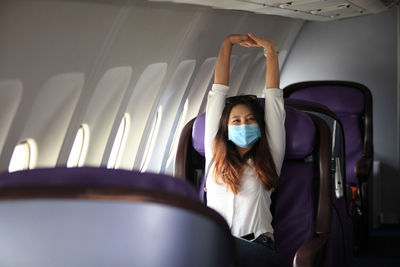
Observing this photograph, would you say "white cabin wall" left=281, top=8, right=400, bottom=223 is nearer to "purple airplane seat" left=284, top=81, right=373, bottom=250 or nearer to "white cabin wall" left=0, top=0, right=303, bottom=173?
"purple airplane seat" left=284, top=81, right=373, bottom=250

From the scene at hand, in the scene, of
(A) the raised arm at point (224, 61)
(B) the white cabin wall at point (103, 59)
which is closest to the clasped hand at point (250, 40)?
(A) the raised arm at point (224, 61)

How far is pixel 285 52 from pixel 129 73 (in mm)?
4461

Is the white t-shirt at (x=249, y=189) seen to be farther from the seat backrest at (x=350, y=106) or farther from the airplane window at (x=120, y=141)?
the seat backrest at (x=350, y=106)

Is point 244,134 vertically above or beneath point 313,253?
above

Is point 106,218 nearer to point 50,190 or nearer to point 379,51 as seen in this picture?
point 50,190

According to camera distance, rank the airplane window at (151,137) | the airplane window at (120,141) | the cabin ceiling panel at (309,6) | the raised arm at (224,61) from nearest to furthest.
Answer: the raised arm at (224,61) → the cabin ceiling panel at (309,6) → the airplane window at (120,141) → the airplane window at (151,137)

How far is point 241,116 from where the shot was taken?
121 inches

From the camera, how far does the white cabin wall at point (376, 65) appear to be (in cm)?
813

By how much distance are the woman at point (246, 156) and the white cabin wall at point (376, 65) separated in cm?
549

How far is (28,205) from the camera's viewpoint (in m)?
1.21

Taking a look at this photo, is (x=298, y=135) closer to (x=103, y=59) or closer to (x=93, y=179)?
(x=93, y=179)

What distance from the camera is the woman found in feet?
9.53

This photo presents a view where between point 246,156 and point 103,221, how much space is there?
1896mm

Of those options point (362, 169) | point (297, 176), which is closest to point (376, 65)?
point (362, 169)
